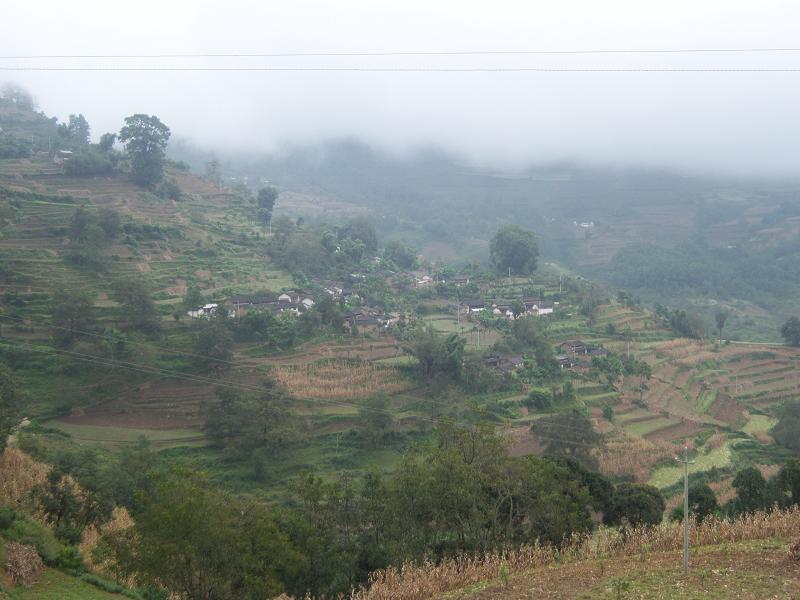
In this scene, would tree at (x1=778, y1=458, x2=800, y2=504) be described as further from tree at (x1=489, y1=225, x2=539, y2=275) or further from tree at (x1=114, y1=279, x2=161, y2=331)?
tree at (x1=489, y1=225, x2=539, y2=275)

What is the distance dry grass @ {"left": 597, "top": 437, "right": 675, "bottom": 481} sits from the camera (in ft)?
97.4

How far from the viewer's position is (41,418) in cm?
2775

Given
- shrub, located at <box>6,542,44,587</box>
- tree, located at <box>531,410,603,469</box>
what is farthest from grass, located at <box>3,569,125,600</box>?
tree, located at <box>531,410,603,469</box>

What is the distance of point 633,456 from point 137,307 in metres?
25.4

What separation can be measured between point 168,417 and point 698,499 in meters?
21.9

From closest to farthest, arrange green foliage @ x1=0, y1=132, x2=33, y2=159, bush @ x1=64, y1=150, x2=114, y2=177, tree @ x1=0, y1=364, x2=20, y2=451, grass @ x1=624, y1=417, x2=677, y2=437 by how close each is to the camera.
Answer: tree @ x1=0, y1=364, x2=20, y2=451 → grass @ x1=624, y1=417, x2=677, y2=437 → bush @ x1=64, y1=150, x2=114, y2=177 → green foliage @ x1=0, y1=132, x2=33, y2=159

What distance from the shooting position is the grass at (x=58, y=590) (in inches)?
492

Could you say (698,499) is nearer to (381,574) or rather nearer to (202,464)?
(381,574)

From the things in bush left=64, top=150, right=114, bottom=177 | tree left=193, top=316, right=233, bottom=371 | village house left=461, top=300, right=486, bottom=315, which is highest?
bush left=64, top=150, right=114, bottom=177

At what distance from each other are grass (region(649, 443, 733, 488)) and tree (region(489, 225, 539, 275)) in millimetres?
27227

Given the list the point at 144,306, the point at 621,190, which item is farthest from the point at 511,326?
the point at 621,190

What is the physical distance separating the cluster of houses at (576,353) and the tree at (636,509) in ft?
57.1

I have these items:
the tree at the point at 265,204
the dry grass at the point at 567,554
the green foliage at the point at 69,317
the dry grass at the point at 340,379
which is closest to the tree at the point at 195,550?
the dry grass at the point at 567,554

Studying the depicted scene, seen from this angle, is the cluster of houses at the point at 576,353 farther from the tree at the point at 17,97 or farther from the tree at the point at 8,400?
the tree at the point at 17,97
